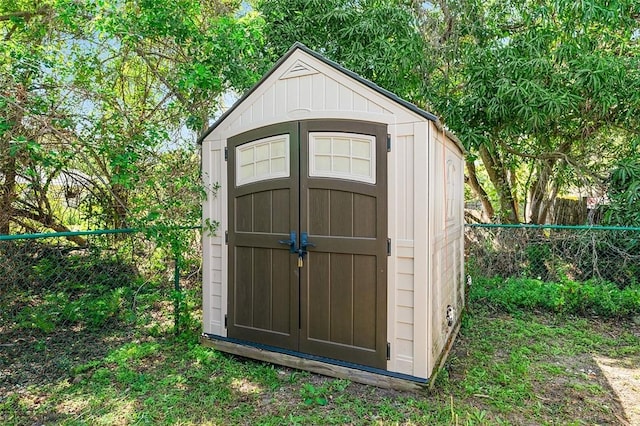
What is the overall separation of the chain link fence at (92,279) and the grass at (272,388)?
0.25 meters

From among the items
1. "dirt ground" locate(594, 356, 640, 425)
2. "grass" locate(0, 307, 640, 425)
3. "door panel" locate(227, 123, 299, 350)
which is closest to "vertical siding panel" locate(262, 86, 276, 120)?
"door panel" locate(227, 123, 299, 350)

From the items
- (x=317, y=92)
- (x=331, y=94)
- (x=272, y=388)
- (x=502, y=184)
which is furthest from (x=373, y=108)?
(x=502, y=184)

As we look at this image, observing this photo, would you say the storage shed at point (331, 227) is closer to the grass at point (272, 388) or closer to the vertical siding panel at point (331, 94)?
the vertical siding panel at point (331, 94)

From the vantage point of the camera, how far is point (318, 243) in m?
3.32

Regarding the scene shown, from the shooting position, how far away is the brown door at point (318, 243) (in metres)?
3.14

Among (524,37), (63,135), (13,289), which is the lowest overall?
(13,289)

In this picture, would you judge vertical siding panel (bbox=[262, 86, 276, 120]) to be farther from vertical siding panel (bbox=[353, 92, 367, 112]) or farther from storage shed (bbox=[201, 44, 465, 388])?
vertical siding panel (bbox=[353, 92, 367, 112])

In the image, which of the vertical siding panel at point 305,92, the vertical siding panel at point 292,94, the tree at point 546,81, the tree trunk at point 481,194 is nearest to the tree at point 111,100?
the vertical siding panel at point 292,94

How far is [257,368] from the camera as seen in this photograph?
354cm

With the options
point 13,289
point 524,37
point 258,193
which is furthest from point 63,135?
point 524,37

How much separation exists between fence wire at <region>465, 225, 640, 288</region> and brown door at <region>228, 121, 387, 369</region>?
3218mm

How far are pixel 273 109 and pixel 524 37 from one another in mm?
4107

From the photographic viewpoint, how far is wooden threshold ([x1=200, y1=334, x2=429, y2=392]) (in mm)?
3041

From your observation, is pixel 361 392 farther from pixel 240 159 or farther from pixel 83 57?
pixel 83 57
